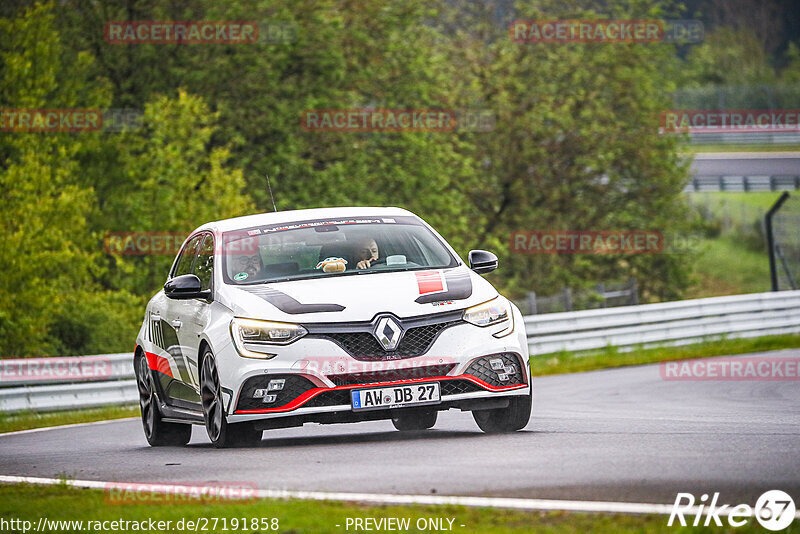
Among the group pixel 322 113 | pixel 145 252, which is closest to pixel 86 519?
pixel 145 252

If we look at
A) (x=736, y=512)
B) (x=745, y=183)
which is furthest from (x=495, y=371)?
(x=745, y=183)

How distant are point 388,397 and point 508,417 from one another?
1.25 meters

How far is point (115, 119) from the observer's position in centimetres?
3500

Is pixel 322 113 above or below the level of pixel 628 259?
above

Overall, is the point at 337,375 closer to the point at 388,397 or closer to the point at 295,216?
the point at 388,397

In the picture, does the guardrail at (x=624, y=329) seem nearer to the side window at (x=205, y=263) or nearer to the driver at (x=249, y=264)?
the side window at (x=205, y=263)

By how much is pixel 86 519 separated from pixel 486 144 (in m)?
36.2

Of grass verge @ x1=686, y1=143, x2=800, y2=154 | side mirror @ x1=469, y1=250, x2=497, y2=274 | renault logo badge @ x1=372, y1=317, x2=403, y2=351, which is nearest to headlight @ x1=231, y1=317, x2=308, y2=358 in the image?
renault logo badge @ x1=372, y1=317, x2=403, y2=351

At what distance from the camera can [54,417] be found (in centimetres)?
1814

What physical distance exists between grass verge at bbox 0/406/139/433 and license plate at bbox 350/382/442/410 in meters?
8.62

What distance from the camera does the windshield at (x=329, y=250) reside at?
1034 centimetres

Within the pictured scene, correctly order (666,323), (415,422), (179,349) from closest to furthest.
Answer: (179,349) < (415,422) < (666,323)

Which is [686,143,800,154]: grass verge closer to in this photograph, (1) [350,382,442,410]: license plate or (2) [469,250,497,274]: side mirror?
(2) [469,250,497,274]: side mirror

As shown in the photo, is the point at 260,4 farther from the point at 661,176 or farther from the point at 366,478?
the point at 366,478
